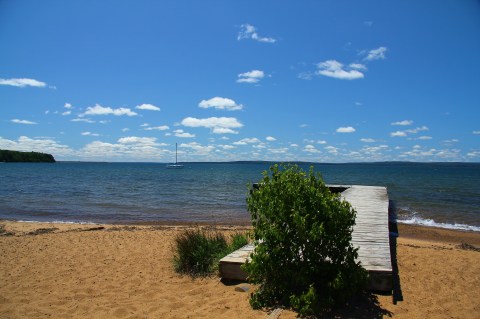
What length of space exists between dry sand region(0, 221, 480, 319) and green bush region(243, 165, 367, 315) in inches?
12.2

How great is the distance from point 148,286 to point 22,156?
16467 cm

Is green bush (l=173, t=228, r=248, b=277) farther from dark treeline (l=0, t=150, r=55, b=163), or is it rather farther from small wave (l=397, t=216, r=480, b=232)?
dark treeline (l=0, t=150, r=55, b=163)

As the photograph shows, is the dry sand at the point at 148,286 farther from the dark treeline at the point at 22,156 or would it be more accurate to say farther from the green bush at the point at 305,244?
the dark treeline at the point at 22,156

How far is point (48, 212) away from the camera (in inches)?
699

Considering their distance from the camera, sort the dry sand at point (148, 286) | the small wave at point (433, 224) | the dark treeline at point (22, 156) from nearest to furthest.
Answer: the dry sand at point (148, 286) < the small wave at point (433, 224) < the dark treeline at point (22, 156)

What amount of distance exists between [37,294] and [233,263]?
3265mm

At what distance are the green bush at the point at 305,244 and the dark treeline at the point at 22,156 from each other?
6020 inches

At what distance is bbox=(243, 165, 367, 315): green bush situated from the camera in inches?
169

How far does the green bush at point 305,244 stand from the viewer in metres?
4.30

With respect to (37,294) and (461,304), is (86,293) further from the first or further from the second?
(461,304)

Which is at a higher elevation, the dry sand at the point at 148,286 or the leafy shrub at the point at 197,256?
the leafy shrub at the point at 197,256

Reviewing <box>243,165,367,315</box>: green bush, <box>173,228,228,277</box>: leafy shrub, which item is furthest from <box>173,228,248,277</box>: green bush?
<box>243,165,367,315</box>: green bush

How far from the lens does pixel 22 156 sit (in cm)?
14450

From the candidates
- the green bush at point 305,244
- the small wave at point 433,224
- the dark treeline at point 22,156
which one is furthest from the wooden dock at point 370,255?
the dark treeline at point 22,156
